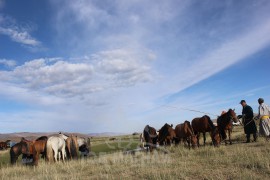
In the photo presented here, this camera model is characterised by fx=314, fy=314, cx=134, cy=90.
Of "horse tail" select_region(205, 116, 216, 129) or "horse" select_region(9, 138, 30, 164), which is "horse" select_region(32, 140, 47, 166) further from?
"horse tail" select_region(205, 116, 216, 129)

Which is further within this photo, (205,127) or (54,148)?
(54,148)

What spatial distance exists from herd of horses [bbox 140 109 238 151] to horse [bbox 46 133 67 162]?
495cm

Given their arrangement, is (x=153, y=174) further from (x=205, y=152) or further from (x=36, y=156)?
(x=36, y=156)

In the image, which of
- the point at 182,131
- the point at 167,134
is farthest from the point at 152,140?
the point at 182,131

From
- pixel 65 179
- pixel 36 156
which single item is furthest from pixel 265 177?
pixel 36 156

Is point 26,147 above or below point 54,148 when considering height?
above

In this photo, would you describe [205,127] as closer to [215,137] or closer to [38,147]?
[215,137]

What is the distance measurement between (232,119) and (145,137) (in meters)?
5.40

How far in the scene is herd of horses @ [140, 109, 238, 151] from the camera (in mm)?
16641

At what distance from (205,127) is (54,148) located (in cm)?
865

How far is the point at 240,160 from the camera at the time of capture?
10023 millimetres

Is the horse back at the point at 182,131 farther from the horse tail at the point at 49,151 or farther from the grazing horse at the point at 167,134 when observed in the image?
the horse tail at the point at 49,151

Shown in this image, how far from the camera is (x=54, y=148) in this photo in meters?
18.0

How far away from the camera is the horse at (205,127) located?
16.4m
